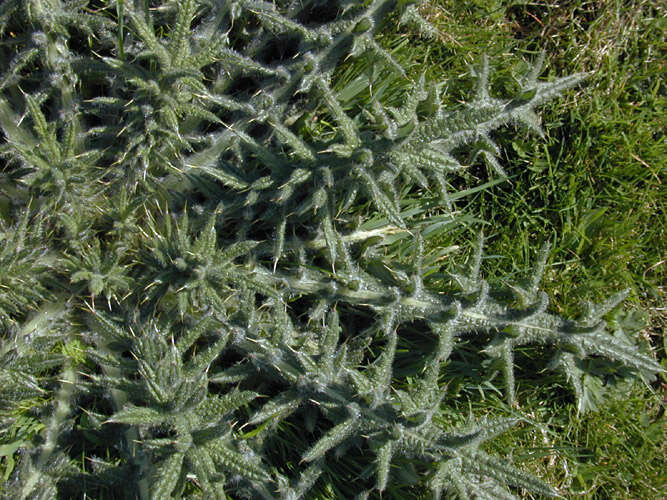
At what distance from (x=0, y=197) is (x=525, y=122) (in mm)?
2587

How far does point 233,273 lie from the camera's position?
2594 millimetres

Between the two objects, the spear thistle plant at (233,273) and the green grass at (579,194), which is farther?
the green grass at (579,194)

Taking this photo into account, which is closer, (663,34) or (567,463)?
(567,463)

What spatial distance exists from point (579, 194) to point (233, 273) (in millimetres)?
2146

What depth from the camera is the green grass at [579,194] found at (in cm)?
323

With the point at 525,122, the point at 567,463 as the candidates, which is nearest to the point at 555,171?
the point at 525,122

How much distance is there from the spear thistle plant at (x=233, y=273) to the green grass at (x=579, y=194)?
A: 1.13ft

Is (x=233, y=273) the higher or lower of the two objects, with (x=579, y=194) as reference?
higher

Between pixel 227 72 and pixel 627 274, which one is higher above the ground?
pixel 227 72

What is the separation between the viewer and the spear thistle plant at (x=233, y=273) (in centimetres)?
249

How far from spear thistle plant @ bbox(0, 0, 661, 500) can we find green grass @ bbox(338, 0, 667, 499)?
1.13ft

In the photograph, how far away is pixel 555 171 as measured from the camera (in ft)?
11.4

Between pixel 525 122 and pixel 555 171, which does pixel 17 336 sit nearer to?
pixel 525 122

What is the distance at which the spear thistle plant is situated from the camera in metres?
2.49
